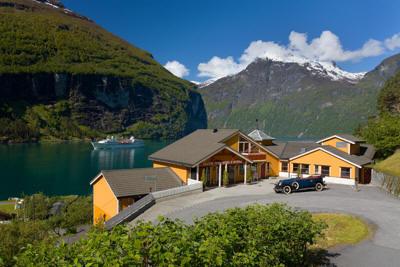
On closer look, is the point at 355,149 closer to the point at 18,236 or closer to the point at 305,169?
the point at 305,169

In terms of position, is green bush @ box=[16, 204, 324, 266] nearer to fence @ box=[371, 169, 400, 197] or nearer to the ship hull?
fence @ box=[371, 169, 400, 197]

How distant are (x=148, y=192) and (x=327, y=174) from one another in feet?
71.6

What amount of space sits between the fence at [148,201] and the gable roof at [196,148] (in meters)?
2.43

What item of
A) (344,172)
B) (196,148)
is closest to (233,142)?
(196,148)

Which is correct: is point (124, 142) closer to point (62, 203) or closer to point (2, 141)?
point (2, 141)

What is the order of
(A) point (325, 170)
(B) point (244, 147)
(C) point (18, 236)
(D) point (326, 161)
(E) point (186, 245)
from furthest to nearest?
(B) point (244, 147)
(A) point (325, 170)
(D) point (326, 161)
(C) point (18, 236)
(E) point (186, 245)

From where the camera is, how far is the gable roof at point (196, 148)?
3584 centimetres

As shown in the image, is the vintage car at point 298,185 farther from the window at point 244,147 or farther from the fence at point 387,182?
the window at point 244,147

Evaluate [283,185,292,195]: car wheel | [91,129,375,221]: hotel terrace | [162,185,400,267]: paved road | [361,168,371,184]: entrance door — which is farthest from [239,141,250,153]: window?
[361,168,371,184]: entrance door

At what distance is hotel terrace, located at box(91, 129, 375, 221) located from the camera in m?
32.0

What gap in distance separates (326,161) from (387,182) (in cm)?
728

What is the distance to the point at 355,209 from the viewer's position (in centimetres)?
2584

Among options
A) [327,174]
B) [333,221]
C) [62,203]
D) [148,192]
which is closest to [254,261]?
[333,221]

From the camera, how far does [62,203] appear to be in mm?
51375
